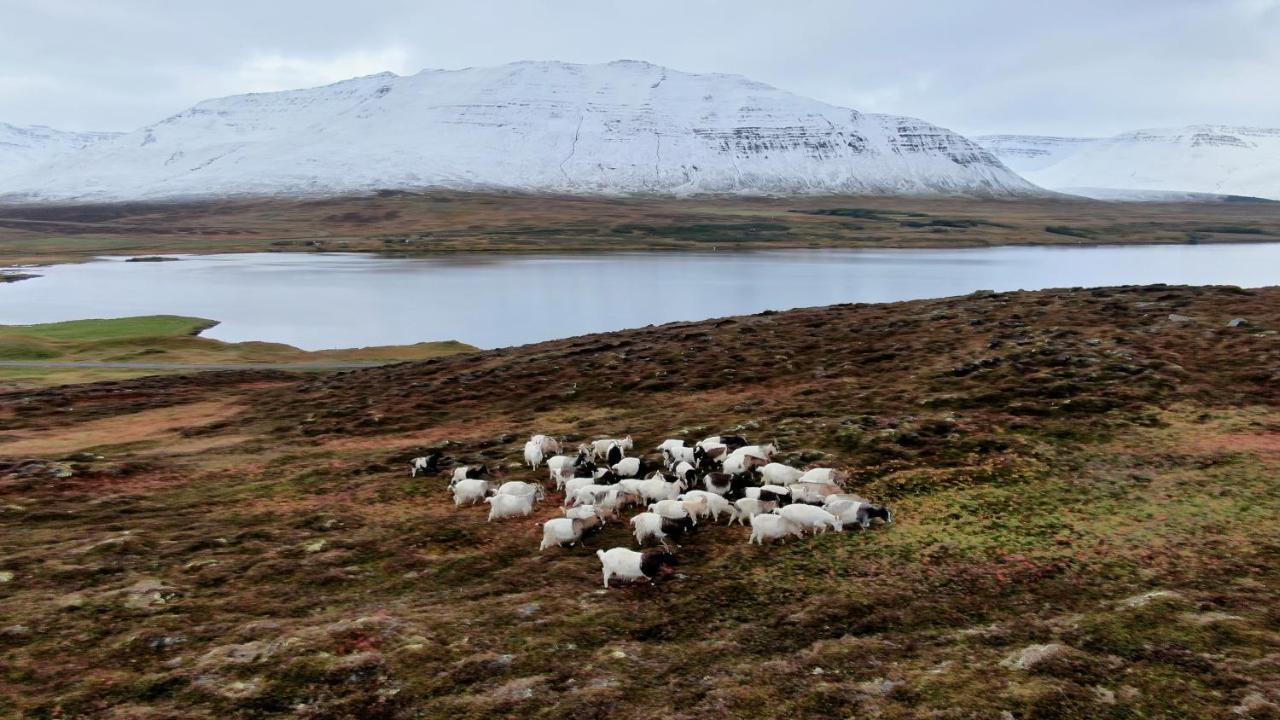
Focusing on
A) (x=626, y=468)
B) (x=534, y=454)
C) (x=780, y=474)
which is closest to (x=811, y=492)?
(x=780, y=474)

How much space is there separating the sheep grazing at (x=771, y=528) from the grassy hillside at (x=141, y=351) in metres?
46.7

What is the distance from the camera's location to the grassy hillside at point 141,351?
2202 inches

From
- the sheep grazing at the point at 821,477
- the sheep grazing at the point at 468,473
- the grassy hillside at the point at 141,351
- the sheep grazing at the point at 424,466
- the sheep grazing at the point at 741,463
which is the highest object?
the sheep grazing at the point at 821,477

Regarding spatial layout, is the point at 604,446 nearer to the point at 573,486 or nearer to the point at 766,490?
the point at 573,486

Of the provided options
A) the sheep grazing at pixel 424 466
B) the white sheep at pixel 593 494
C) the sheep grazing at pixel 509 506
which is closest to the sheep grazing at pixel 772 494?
the white sheep at pixel 593 494

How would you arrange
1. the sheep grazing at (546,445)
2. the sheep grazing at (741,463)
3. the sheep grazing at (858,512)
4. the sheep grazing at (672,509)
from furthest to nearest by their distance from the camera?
the sheep grazing at (546,445)
the sheep grazing at (741,463)
the sheep grazing at (672,509)
the sheep grazing at (858,512)

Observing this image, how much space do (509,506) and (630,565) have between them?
4.28m

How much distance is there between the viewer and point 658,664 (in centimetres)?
1008

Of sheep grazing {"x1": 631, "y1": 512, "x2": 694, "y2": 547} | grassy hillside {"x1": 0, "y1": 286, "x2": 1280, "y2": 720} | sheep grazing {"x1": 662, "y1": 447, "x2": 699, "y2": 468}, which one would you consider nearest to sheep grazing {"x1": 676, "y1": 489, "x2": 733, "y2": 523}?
grassy hillside {"x1": 0, "y1": 286, "x2": 1280, "y2": 720}

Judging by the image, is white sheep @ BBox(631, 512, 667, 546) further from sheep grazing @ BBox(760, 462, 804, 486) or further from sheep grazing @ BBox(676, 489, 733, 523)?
sheep grazing @ BBox(760, 462, 804, 486)

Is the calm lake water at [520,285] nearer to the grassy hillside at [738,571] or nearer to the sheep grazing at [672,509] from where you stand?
the grassy hillside at [738,571]

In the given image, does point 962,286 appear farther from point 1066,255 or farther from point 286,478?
point 286,478

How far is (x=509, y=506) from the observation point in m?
16.1

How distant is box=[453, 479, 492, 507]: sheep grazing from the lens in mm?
17172
